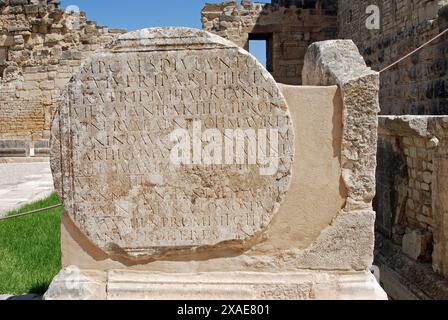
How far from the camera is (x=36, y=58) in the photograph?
15.1 m

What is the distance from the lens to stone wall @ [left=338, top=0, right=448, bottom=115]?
6.86 metres

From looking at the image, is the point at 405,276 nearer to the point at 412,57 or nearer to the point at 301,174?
the point at 301,174

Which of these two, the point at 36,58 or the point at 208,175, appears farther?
the point at 36,58

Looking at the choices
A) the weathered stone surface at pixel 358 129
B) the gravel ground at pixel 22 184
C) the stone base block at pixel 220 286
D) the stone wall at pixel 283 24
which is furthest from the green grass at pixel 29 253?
the stone wall at pixel 283 24

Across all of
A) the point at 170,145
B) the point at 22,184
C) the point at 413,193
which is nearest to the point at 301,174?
the point at 170,145

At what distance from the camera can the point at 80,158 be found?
111 inches

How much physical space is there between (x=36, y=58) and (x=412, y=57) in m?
11.5

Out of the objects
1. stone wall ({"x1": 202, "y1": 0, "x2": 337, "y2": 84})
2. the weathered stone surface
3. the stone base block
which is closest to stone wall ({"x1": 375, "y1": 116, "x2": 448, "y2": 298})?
the weathered stone surface

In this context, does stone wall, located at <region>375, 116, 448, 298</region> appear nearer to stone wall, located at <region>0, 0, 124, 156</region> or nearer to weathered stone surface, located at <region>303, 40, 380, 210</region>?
weathered stone surface, located at <region>303, 40, 380, 210</region>

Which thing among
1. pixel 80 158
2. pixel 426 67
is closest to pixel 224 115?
pixel 80 158

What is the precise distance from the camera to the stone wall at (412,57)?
686 centimetres
